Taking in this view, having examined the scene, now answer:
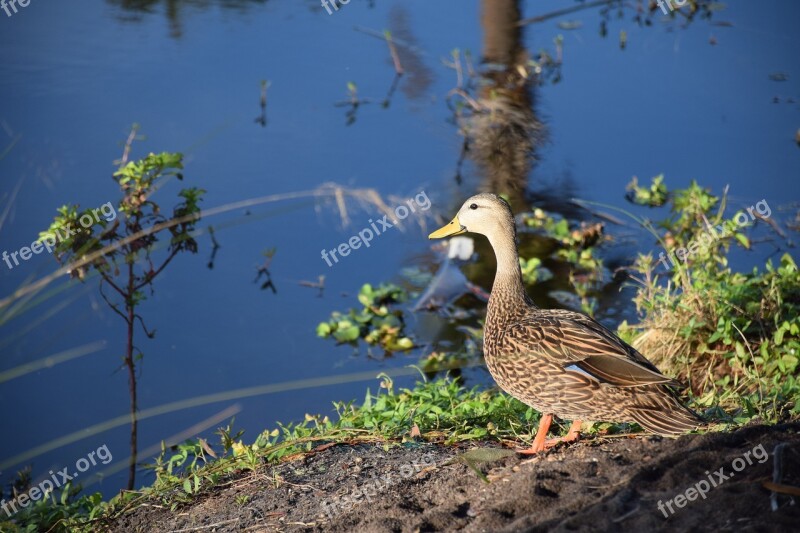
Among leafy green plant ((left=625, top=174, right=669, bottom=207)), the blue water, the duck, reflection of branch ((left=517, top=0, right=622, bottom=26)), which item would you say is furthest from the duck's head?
reflection of branch ((left=517, top=0, right=622, bottom=26))

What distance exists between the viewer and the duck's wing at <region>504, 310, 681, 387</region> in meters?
4.24

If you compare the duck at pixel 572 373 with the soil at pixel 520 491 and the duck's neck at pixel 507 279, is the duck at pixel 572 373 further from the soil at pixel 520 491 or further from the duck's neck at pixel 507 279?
the soil at pixel 520 491

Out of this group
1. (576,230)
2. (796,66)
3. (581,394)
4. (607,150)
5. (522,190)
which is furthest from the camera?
(796,66)

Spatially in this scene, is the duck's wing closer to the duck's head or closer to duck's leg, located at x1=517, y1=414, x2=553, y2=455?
duck's leg, located at x1=517, y1=414, x2=553, y2=455

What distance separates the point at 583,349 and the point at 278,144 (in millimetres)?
4832

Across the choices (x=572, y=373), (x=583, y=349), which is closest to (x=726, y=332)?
(x=583, y=349)

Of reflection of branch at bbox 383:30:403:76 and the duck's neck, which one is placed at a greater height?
reflection of branch at bbox 383:30:403:76

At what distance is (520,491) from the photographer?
371 cm

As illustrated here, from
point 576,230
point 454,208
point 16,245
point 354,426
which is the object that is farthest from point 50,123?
point 354,426

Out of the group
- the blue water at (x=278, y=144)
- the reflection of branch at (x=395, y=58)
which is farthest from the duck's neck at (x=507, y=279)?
the reflection of branch at (x=395, y=58)

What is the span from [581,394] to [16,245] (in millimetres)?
4452

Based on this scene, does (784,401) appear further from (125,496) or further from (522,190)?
(522,190)

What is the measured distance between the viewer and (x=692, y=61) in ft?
34.4

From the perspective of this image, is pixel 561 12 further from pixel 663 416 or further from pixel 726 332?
pixel 663 416
